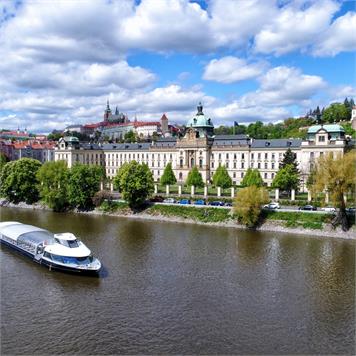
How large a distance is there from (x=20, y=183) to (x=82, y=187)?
51.2 ft

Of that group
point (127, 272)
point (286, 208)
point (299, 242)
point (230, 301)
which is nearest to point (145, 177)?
point (286, 208)

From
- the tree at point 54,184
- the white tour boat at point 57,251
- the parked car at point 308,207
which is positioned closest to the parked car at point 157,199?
the tree at point 54,184

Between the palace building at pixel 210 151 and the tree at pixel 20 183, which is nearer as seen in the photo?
the tree at pixel 20 183

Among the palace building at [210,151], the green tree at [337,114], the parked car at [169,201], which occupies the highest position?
the green tree at [337,114]

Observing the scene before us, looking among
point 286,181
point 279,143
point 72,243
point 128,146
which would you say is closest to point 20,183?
point 128,146

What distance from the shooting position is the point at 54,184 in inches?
3088

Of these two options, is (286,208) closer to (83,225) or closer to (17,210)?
(83,225)

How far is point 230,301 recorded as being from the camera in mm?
30625

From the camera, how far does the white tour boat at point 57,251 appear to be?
36781mm

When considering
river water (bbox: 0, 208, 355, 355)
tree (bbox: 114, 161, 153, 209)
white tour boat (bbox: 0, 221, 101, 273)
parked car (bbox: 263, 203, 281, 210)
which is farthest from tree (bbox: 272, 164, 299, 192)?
white tour boat (bbox: 0, 221, 101, 273)

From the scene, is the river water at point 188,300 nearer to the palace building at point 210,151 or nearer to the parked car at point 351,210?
the parked car at point 351,210

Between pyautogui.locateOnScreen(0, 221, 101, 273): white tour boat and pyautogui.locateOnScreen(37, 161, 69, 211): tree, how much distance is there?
3027cm

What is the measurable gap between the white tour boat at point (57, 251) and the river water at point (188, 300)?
0.86 metres

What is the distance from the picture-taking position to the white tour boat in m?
36.8
